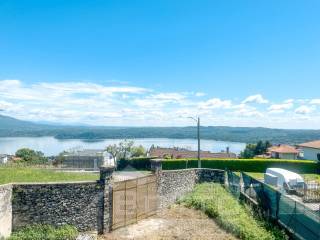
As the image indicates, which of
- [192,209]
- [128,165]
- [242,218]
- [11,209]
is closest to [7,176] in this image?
[11,209]

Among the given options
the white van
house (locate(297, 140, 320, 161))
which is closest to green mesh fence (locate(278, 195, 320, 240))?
the white van

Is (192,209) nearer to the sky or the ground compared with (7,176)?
nearer to the ground

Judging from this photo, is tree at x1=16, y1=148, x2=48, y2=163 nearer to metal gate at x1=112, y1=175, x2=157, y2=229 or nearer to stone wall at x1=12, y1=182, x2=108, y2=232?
metal gate at x1=112, y1=175, x2=157, y2=229

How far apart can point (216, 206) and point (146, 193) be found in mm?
3926

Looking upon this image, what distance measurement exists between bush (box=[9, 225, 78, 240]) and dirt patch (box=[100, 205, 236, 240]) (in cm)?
150

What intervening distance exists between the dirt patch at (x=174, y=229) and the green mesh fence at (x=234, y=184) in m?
3.62

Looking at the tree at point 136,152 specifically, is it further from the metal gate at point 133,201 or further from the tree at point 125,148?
the metal gate at point 133,201

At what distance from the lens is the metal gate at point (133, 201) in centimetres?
1672

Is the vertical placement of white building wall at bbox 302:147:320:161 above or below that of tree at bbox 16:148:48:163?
above

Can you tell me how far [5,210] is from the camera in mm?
14055

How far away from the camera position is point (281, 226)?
46.2 ft

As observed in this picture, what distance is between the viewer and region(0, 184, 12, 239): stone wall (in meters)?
13.7

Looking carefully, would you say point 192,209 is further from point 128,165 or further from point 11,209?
point 128,165

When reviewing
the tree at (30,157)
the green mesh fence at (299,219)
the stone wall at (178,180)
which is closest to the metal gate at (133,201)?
the stone wall at (178,180)
